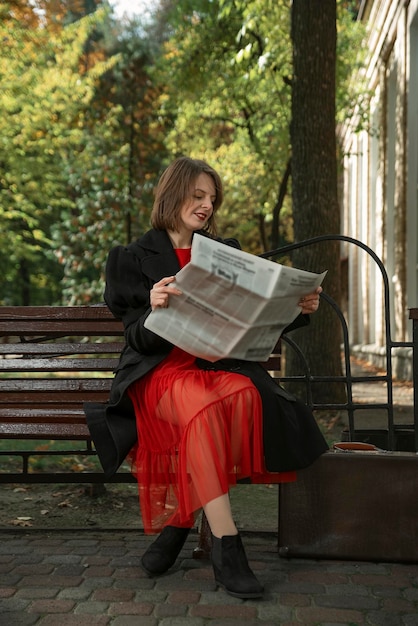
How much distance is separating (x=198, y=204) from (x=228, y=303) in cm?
77

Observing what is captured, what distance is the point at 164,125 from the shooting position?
23078 mm

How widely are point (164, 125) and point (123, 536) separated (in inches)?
765

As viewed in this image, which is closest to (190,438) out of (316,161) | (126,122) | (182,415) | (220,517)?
(182,415)

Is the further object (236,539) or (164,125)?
(164,125)

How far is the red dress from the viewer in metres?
3.65

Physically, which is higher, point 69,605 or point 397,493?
point 397,493

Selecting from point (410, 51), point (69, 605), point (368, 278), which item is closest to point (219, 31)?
point (410, 51)

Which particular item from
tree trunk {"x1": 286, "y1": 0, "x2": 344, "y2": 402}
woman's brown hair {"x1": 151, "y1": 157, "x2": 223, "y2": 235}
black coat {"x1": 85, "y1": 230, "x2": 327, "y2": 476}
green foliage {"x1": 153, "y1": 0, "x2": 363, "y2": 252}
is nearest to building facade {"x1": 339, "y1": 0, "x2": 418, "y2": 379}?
green foliage {"x1": 153, "y1": 0, "x2": 363, "y2": 252}

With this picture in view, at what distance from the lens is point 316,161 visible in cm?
909

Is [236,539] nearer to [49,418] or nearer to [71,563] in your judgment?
[71,563]

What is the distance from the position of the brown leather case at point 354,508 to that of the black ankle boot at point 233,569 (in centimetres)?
51

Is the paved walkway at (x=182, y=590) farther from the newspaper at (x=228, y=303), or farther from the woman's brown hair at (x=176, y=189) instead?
the woman's brown hair at (x=176, y=189)

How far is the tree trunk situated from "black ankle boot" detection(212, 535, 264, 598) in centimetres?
553

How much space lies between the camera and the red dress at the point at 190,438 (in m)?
3.65
